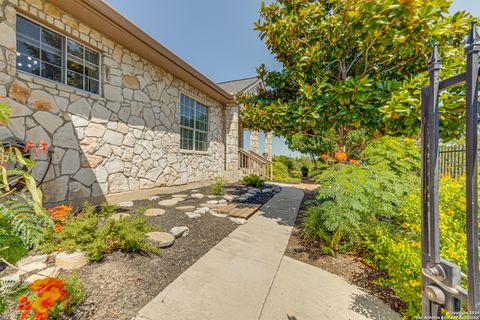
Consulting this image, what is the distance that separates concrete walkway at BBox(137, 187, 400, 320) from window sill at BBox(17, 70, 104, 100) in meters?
4.00

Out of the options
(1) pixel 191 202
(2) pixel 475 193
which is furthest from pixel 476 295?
(1) pixel 191 202

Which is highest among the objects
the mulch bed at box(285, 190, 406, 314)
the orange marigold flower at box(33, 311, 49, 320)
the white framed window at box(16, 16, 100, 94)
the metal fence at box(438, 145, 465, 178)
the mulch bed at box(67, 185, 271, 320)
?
the white framed window at box(16, 16, 100, 94)

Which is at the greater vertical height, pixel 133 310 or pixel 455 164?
pixel 455 164

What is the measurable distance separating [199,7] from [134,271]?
782cm

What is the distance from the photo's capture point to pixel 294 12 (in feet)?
11.8

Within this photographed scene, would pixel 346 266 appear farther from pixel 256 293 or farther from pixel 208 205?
pixel 208 205

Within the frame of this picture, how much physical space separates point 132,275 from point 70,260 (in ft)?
2.30

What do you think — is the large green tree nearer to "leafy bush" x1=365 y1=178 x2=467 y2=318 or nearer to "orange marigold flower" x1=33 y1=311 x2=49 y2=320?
"leafy bush" x1=365 y1=178 x2=467 y2=318

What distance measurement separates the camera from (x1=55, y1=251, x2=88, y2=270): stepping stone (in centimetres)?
204

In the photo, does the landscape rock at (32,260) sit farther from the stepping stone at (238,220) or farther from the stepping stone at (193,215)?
the stepping stone at (238,220)

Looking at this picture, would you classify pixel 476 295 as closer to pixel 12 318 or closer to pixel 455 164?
pixel 12 318

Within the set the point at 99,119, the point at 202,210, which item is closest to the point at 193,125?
the point at 99,119

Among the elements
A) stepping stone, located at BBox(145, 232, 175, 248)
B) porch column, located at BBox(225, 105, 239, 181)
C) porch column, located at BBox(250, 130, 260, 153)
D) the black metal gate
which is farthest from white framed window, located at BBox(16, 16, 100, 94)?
porch column, located at BBox(250, 130, 260, 153)

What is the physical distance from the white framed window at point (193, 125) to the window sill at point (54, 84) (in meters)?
2.77
